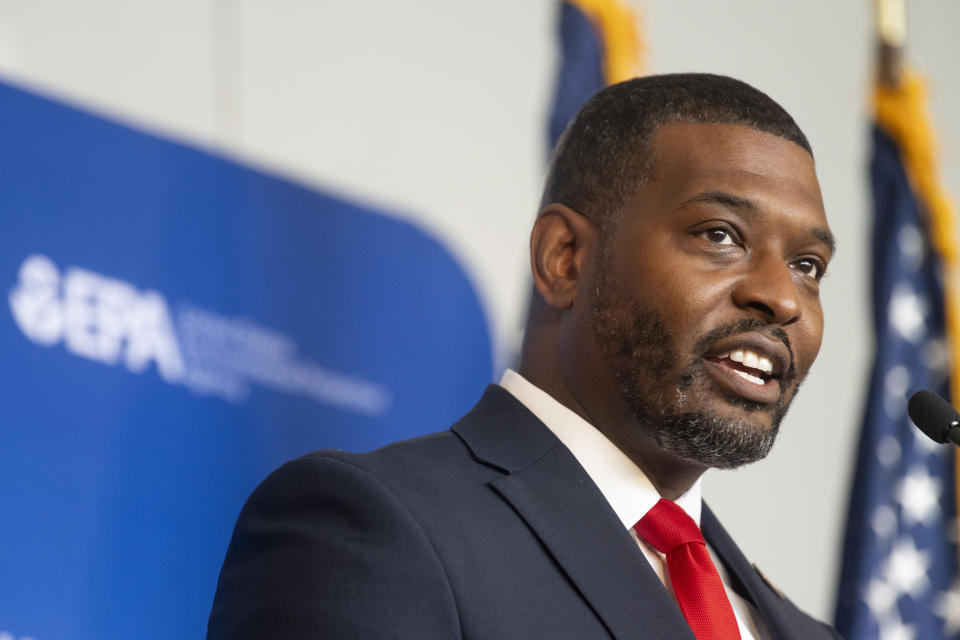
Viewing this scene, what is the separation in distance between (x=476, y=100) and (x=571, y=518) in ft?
6.55

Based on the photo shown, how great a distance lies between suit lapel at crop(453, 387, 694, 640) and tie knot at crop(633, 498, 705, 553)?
4.6 inches

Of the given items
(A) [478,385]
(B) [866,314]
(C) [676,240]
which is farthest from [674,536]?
(B) [866,314]

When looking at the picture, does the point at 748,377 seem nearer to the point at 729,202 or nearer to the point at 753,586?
the point at 729,202

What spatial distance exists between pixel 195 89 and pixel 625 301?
55.3 inches

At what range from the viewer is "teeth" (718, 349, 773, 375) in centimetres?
201

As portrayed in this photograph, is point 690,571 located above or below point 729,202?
below

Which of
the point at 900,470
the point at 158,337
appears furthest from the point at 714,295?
the point at 900,470

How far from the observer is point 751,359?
2027mm

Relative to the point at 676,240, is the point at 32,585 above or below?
below

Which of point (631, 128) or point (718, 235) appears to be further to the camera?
point (631, 128)

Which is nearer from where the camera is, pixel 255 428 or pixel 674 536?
pixel 674 536

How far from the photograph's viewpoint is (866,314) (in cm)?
452

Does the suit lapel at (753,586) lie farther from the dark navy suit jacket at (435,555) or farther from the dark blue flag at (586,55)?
the dark blue flag at (586,55)

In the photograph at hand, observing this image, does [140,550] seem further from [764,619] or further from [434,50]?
[434,50]
